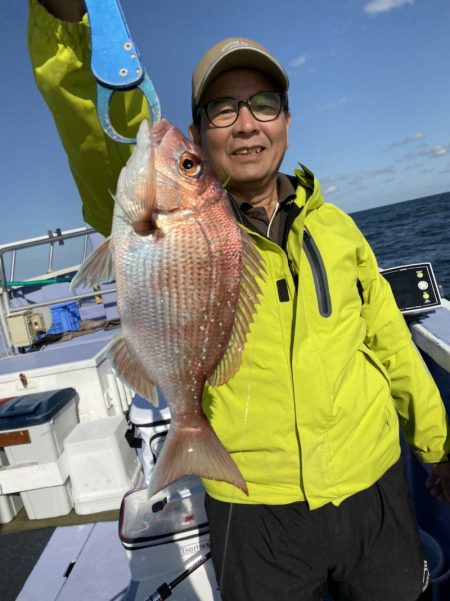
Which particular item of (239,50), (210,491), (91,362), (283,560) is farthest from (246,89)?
(91,362)

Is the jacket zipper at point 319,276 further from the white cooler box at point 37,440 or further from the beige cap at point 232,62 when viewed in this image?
the white cooler box at point 37,440

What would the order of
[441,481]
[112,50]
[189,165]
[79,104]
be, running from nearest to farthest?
[112,50]
[189,165]
[79,104]
[441,481]

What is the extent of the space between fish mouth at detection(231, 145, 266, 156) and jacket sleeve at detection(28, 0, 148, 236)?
1.29ft

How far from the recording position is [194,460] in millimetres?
1449

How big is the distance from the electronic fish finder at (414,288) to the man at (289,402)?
1397 mm

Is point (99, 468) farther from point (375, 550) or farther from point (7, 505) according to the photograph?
point (375, 550)

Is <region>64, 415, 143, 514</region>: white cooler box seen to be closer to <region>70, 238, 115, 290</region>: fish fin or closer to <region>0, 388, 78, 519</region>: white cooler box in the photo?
<region>0, 388, 78, 519</region>: white cooler box

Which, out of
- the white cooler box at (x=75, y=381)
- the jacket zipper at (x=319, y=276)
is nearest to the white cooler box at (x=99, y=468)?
the white cooler box at (x=75, y=381)

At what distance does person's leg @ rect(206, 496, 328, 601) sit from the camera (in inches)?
64.3

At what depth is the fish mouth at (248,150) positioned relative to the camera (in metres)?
1.68

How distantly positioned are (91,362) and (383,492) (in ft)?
9.89

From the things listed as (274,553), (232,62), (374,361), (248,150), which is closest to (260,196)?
(248,150)

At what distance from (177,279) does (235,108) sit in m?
0.81

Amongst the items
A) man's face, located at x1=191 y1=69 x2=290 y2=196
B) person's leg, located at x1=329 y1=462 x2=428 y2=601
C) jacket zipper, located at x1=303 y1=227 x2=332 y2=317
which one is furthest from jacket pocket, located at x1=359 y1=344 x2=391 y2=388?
man's face, located at x1=191 y1=69 x2=290 y2=196
